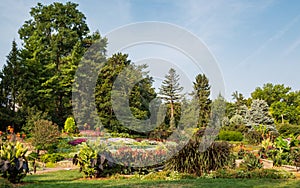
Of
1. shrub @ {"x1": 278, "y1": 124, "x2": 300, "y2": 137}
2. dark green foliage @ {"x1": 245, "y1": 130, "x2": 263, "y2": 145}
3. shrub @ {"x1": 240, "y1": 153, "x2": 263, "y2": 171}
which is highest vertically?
shrub @ {"x1": 278, "y1": 124, "x2": 300, "y2": 137}

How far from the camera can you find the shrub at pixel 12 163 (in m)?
6.18

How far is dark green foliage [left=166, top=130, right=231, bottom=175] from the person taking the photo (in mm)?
7902

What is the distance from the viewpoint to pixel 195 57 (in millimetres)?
12164

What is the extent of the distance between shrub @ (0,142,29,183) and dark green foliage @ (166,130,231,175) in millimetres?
3557

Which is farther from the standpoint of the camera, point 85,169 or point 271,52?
point 271,52

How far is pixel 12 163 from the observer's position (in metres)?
6.23

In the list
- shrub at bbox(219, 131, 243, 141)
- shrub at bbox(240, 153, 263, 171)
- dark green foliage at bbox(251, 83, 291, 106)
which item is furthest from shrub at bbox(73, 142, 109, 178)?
dark green foliage at bbox(251, 83, 291, 106)

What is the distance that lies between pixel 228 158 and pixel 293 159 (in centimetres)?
282

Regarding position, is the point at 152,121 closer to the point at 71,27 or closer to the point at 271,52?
the point at 71,27

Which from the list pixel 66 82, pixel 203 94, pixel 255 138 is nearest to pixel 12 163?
pixel 255 138

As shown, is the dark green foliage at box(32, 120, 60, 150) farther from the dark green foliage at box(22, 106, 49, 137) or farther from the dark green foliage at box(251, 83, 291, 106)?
the dark green foliage at box(251, 83, 291, 106)

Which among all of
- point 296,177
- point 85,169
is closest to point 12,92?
point 85,169

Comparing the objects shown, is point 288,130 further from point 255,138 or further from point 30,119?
point 30,119

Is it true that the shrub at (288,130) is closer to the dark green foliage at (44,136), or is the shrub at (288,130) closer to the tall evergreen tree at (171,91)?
the tall evergreen tree at (171,91)
